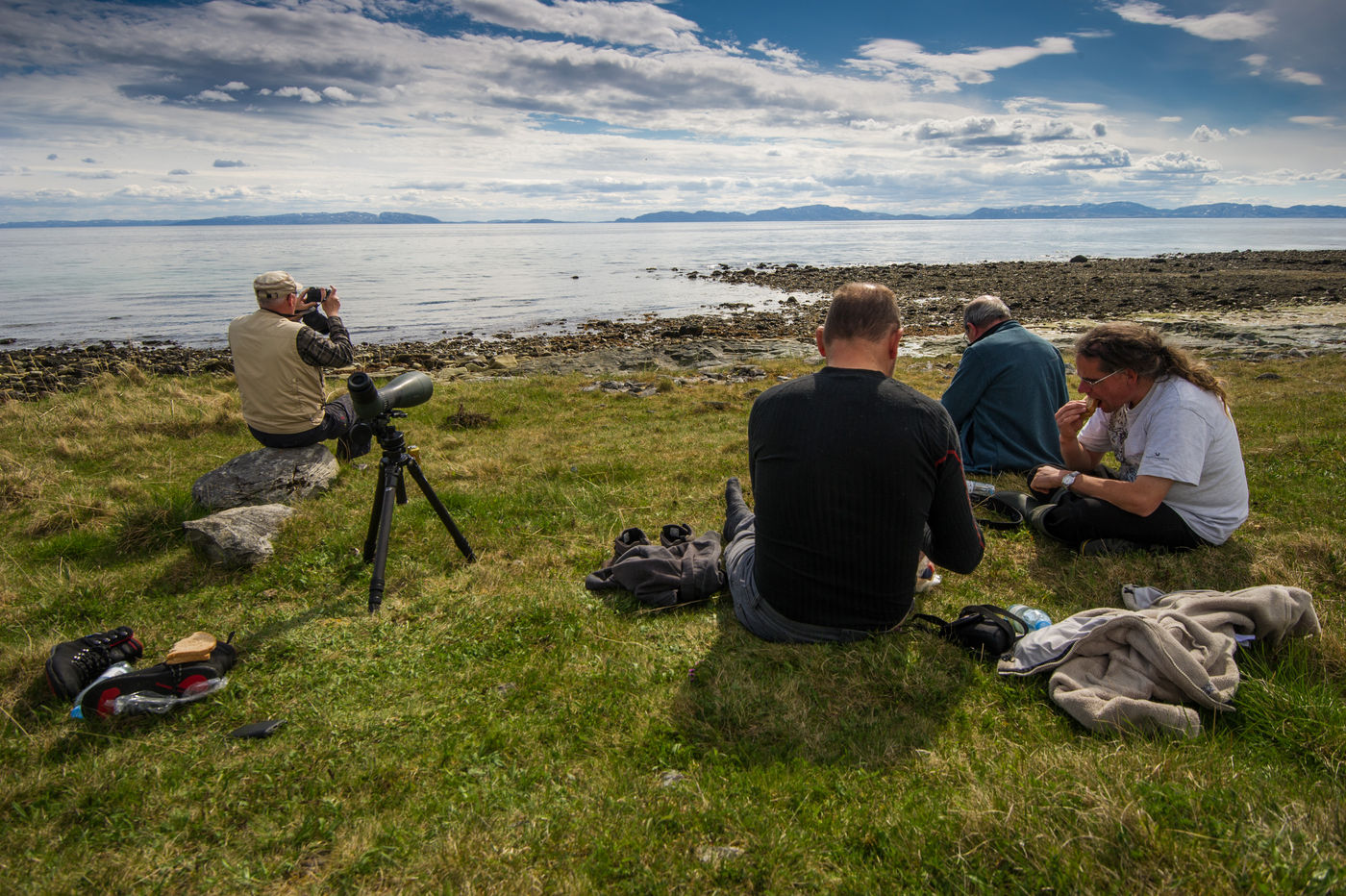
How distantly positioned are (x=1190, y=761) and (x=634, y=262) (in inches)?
3261

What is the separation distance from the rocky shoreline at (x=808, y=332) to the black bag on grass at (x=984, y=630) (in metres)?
17.9

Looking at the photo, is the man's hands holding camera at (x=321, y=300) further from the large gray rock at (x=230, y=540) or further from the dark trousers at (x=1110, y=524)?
the dark trousers at (x=1110, y=524)

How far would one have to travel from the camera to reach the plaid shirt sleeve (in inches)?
290

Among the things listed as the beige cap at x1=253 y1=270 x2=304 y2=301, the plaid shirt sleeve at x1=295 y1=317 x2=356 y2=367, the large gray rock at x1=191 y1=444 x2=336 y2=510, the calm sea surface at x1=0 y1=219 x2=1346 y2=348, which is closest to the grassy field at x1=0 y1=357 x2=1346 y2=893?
the large gray rock at x1=191 y1=444 x2=336 y2=510

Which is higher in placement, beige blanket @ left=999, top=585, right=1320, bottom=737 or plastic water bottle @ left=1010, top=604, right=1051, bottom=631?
beige blanket @ left=999, top=585, right=1320, bottom=737

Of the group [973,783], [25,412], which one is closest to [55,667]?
[973,783]

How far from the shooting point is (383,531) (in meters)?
5.23

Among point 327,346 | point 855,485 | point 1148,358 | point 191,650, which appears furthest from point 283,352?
point 1148,358

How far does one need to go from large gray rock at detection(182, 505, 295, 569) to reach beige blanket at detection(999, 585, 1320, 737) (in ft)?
20.0

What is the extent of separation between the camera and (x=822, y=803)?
3.07 metres

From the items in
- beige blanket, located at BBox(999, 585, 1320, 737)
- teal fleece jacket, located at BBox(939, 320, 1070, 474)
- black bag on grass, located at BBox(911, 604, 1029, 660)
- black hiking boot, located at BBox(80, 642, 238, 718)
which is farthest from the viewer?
teal fleece jacket, located at BBox(939, 320, 1070, 474)

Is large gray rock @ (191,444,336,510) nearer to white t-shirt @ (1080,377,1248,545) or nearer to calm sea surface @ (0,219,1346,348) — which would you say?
white t-shirt @ (1080,377,1248,545)

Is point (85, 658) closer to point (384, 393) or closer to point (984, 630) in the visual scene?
point (384, 393)

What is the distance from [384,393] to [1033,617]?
5.14 meters
